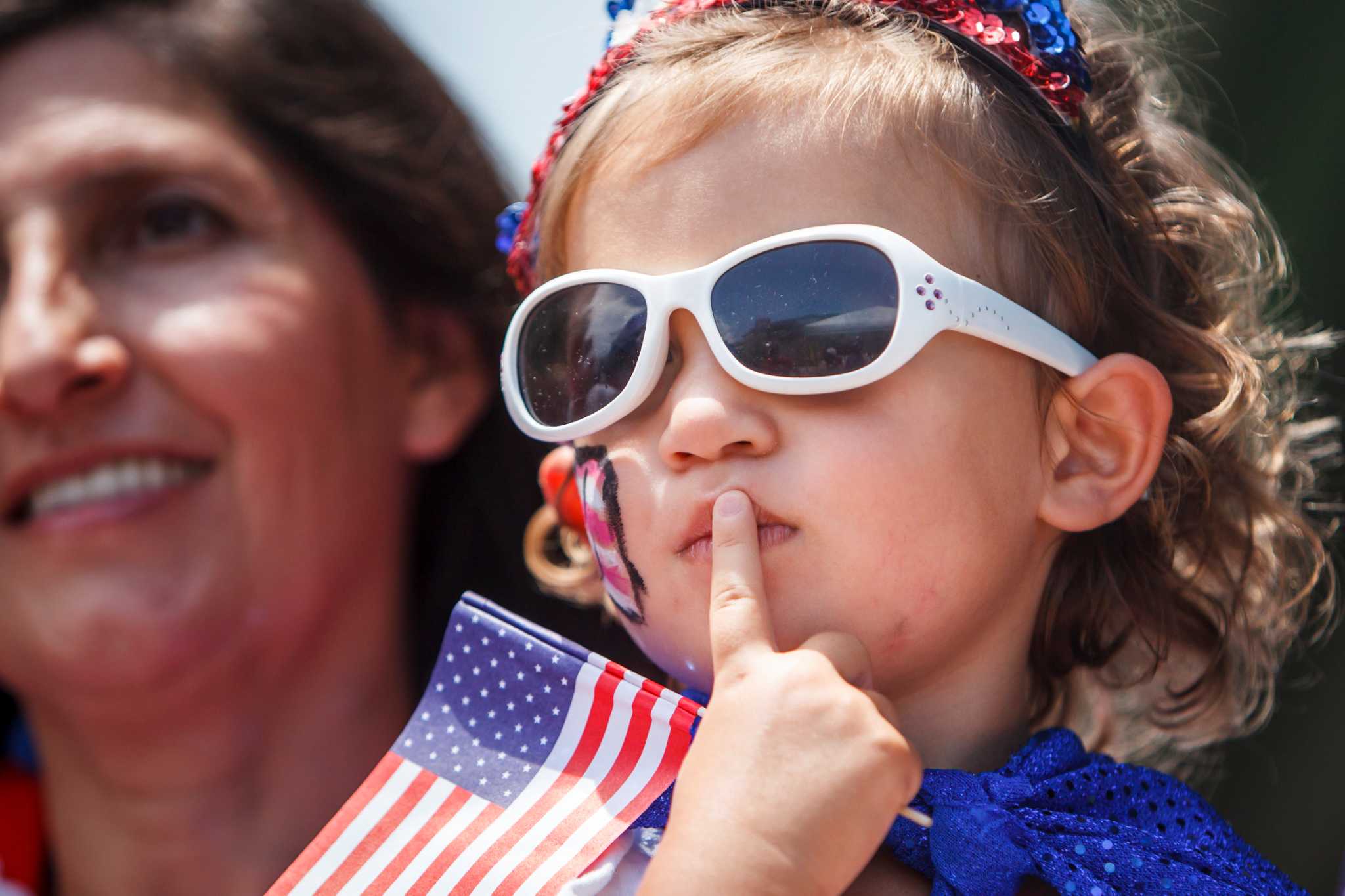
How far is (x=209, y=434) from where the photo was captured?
7.84 ft

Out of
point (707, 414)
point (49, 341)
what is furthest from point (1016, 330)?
point (49, 341)

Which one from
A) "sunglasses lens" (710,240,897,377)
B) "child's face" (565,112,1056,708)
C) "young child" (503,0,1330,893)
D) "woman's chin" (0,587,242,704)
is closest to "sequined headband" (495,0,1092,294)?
"young child" (503,0,1330,893)

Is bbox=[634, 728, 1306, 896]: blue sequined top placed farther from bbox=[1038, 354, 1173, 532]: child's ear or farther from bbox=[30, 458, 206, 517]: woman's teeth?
bbox=[30, 458, 206, 517]: woman's teeth

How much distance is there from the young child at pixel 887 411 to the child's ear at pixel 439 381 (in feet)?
2.97

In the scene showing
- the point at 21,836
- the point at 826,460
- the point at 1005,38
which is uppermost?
the point at 1005,38

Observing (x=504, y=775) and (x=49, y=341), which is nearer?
(x=504, y=775)

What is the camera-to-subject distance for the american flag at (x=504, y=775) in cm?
151

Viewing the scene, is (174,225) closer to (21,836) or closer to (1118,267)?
(21,836)

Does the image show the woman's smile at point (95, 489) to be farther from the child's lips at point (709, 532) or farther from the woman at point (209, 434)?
the child's lips at point (709, 532)

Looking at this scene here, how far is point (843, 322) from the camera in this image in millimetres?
1511

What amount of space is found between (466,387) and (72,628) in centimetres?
99

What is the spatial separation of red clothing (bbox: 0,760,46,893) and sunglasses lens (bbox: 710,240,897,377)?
211 cm

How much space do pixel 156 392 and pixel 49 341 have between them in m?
0.21

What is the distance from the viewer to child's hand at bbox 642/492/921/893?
1262 mm
